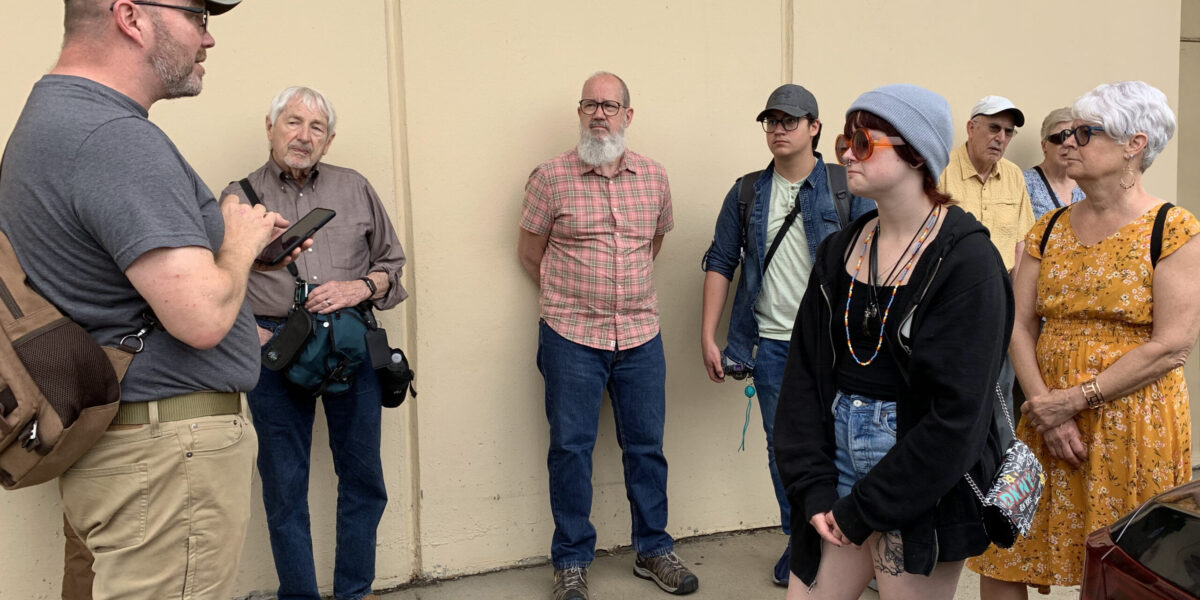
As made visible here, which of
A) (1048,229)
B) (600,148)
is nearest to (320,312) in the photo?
(600,148)

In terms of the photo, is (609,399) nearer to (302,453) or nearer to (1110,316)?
(302,453)

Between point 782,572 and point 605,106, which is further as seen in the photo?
point 782,572

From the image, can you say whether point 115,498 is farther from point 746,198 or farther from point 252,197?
point 746,198

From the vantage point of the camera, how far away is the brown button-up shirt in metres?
3.44

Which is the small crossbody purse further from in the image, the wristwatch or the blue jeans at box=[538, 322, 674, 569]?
the wristwatch

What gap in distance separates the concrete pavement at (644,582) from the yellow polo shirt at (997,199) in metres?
1.63

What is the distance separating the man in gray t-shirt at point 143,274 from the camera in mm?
1887

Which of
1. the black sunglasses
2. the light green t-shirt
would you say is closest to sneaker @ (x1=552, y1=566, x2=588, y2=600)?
the light green t-shirt

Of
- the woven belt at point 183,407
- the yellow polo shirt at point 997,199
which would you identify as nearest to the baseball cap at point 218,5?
the woven belt at point 183,407

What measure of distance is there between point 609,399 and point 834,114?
1.85m

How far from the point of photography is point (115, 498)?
2.01 m

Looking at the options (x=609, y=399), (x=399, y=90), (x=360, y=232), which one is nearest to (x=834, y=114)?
(x=609, y=399)

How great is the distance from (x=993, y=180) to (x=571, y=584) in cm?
286

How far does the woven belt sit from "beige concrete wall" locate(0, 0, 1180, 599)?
1.80m
